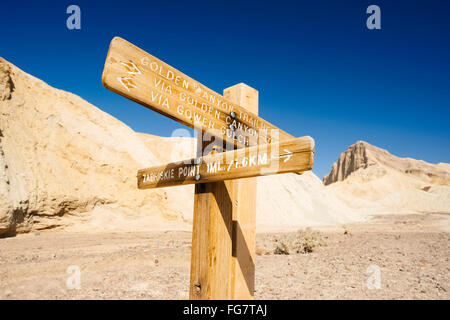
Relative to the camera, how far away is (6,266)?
544 centimetres

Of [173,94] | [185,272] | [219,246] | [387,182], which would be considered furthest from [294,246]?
[387,182]

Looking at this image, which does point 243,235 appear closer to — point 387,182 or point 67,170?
point 67,170

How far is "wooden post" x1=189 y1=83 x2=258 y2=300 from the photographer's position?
1.73 metres

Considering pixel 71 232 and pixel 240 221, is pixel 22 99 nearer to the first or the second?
pixel 71 232

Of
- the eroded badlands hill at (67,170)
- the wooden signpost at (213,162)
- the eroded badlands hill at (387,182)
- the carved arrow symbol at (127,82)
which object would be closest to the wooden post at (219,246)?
the wooden signpost at (213,162)

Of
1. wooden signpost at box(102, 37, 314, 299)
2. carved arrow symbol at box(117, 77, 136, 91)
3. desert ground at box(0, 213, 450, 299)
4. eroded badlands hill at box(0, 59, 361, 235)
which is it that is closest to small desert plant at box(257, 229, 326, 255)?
desert ground at box(0, 213, 450, 299)

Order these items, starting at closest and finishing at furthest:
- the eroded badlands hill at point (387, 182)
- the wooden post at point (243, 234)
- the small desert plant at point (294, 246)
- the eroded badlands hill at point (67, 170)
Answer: the wooden post at point (243, 234) → the small desert plant at point (294, 246) → the eroded badlands hill at point (67, 170) → the eroded badlands hill at point (387, 182)

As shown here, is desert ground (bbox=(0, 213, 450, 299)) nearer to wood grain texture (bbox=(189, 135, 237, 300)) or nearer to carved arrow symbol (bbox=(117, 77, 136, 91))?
wood grain texture (bbox=(189, 135, 237, 300))

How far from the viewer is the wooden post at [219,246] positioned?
1726 mm

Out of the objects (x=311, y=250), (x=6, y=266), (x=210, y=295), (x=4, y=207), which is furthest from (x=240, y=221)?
(x=4, y=207)

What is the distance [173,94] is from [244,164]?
2.08ft

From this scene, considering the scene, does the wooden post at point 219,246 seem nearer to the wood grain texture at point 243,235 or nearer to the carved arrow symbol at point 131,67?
the wood grain texture at point 243,235

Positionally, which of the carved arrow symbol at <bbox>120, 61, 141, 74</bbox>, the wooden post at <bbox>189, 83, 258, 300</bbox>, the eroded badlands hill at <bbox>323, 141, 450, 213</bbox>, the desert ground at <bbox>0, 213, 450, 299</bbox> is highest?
the eroded badlands hill at <bbox>323, 141, 450, 213</bbox>
